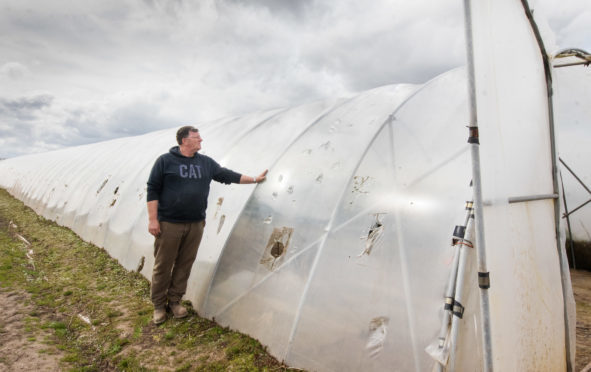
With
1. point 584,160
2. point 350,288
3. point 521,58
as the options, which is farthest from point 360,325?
point 584,160

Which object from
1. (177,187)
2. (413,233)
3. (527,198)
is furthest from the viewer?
(177,187)

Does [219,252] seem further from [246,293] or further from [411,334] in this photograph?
[411,334]

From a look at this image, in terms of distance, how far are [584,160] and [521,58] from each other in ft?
24.6

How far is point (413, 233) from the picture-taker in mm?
2697

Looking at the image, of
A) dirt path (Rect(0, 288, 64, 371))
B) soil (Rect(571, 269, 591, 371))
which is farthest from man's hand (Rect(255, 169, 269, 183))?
soil (Rect(571, 269, 591, 371))

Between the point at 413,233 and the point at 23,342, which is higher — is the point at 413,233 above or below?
above

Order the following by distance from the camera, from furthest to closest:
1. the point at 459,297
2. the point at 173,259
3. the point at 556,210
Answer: the point at 173,259 → the point at 556,210 → the point at 459,297

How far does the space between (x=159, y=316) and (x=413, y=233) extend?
9.91 ft

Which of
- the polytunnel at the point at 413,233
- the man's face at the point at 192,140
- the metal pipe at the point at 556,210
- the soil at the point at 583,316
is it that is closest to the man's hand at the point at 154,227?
the polytunnel at the point at 413,233

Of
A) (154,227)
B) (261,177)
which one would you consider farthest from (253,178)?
(154,227)

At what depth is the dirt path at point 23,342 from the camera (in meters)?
2.92

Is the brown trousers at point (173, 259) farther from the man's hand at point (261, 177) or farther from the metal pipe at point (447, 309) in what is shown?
the metal pipe at point (447, 309)

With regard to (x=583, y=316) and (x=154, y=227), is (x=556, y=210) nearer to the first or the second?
(x=583, y=316)

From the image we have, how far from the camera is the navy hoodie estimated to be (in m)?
3.42
